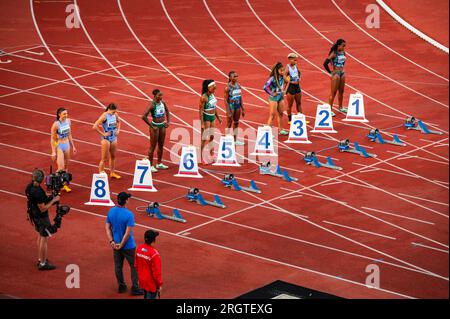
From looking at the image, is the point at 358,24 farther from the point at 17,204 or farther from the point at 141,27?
the point at 17,204

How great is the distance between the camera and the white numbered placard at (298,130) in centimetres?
2236

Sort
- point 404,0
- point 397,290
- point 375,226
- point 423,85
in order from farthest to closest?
1. point 404,0
2. point 423,85
3. point 375,226
4. point 397,290

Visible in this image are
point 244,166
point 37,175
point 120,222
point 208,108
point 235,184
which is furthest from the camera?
point 208,108

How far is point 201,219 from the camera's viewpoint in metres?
18.0

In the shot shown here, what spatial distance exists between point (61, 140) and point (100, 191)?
141 cm

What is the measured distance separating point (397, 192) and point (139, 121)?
282 inches

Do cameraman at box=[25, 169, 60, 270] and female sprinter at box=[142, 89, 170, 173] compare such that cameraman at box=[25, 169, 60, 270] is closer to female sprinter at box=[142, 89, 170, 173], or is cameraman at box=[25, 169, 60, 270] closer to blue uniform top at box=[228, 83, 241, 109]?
female sprinter at box=[142, 89, 170, 173]

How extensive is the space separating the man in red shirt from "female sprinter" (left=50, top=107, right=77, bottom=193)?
6027 millimetres

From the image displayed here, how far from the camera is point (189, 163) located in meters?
20.3

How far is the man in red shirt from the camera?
532 inches

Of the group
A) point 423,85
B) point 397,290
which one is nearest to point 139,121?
point 423,85

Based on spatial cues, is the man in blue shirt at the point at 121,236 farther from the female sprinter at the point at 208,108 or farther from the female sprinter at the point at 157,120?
the female sprinter at the point at 208,108

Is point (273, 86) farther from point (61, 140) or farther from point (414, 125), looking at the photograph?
point (61, 140)

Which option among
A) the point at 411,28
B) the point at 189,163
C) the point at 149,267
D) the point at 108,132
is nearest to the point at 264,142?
the point at 189,163
